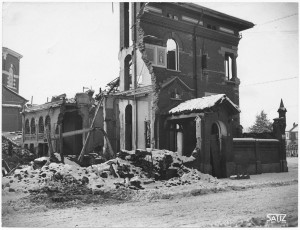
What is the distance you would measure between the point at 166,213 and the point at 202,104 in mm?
9702

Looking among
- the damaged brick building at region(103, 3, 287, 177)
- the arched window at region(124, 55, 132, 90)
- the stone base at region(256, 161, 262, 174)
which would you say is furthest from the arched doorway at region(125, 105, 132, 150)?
the stone base at region(256, 161, 262, 174)

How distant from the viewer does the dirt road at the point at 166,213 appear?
7.99m

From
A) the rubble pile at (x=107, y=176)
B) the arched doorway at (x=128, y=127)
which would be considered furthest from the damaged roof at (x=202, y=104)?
the arched doorway at (x=128, y=127)

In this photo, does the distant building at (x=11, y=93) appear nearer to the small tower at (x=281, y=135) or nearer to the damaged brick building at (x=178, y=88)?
the damaged brick building at (x=178, y=88)

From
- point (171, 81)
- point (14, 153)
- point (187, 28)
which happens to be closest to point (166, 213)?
point (171, 81)

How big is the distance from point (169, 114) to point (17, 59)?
9.94 m

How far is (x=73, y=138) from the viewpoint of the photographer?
28.8m

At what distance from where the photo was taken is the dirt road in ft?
26.2

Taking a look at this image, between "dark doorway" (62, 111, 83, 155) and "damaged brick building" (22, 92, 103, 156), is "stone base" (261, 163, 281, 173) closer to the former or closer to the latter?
"damaged brick building" (22, 92, 103, 156)

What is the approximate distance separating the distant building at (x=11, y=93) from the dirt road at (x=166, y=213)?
5.27 metres

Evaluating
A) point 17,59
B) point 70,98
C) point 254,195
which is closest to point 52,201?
point 17,59

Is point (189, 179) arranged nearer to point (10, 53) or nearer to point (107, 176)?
point (107, 176)

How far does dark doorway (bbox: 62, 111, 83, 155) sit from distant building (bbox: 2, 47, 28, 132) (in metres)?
4.30

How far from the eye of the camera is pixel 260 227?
25.5 feet
